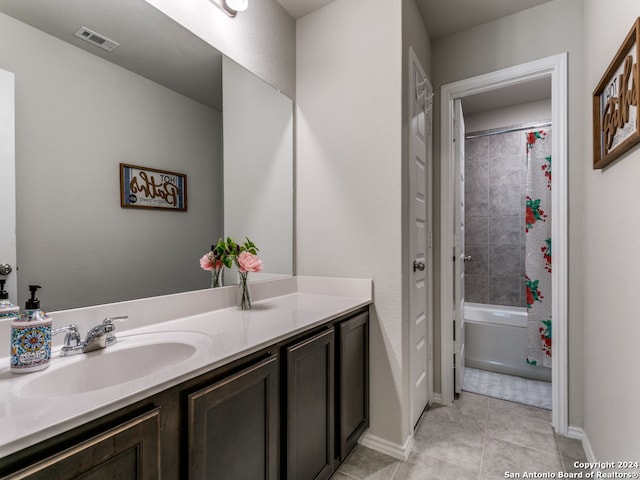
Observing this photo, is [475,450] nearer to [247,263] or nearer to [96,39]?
[247,263]

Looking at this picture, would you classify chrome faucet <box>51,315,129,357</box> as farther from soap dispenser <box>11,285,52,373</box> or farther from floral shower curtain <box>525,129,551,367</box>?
floral shower curtain <box>525,129,551,367</box>

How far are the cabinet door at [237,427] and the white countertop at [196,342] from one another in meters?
0.08

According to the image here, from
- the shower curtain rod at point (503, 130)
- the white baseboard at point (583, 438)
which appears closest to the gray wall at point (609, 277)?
the white baseboard at point (583, 438)

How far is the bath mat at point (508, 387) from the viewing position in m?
2.31

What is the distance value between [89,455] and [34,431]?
12 centimetres

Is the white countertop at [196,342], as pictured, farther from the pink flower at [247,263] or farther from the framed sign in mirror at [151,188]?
the framed sign in mirror at [151,188]

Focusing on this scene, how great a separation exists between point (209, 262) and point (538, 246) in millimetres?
2717

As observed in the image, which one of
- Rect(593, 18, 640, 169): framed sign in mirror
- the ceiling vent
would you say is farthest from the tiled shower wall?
the ceiling vent

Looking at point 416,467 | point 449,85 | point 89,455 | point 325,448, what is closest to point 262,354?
point 89,455

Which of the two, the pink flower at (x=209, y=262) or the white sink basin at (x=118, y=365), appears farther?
the pink flower at (x=209, y=262)

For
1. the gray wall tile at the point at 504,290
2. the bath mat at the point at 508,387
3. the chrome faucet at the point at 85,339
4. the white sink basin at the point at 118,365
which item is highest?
the chrome faucet at the point at 85,339

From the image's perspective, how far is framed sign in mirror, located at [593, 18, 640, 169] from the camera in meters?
1.07

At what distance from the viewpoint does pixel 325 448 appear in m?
1.41

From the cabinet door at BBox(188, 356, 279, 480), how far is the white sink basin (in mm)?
139
